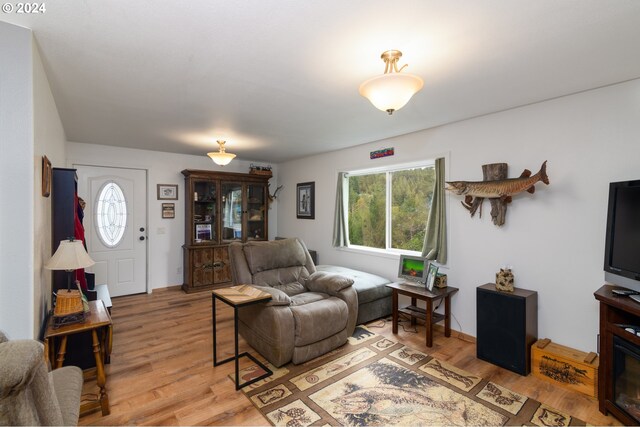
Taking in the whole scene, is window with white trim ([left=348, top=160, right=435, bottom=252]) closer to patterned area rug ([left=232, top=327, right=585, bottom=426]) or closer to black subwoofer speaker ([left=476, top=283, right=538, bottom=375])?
black subwoofer speaker ([left=476, top=283, right=538, bottom=375])

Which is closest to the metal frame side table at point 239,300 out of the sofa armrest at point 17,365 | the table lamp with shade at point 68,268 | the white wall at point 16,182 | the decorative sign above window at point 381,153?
the table lamp with shade at point 68,268

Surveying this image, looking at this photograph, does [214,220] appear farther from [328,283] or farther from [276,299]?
[276,299]

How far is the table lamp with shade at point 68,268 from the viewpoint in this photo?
2055 mm

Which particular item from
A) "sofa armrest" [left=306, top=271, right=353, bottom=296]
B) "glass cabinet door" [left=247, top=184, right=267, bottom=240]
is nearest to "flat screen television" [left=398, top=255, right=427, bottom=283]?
"sofa armrest" [left=306, top=271, right=353, bottom=296]

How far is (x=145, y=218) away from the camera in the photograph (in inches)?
200

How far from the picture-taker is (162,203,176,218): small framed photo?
17.2ft

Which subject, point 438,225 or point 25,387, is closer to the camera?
point 25,387

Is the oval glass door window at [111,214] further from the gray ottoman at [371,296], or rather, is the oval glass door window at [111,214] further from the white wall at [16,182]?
the gray ottoman at [371,296]

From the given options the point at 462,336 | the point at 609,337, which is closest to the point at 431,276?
the point at 462,336

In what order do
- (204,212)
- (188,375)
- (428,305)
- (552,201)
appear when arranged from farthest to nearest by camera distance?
(204,212) < (428,305) < (552,201) < (188,375)

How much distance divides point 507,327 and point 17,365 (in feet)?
10.3

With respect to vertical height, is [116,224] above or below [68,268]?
above

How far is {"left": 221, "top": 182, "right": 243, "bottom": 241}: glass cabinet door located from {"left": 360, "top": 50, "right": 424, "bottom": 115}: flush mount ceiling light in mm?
4210

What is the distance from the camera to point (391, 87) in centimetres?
173
